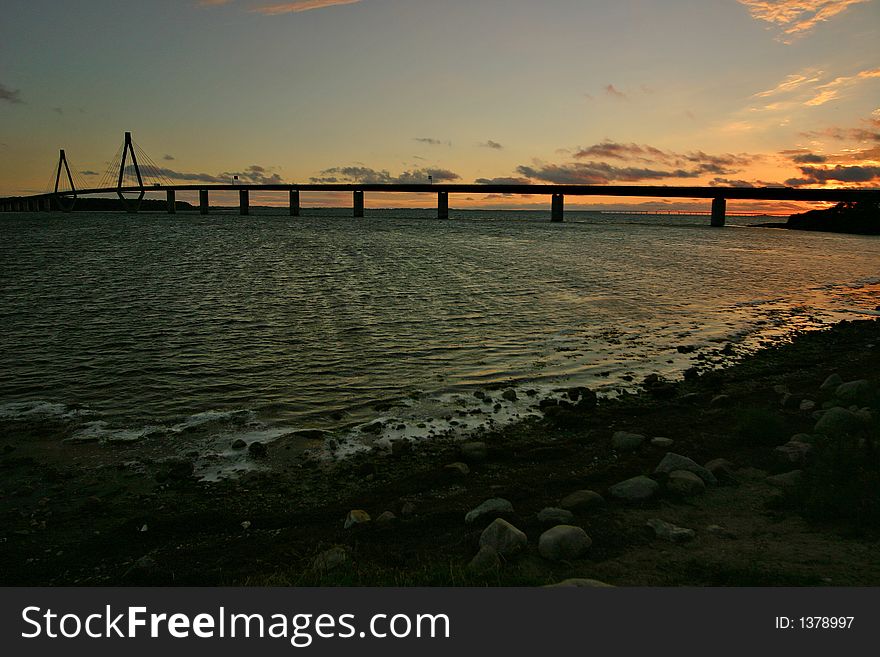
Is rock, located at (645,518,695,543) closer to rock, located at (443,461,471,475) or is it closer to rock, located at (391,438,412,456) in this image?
rock, located at (443,461,471,475)

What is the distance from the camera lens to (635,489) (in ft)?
25.1

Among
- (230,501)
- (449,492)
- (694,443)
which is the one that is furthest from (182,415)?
(694,443)

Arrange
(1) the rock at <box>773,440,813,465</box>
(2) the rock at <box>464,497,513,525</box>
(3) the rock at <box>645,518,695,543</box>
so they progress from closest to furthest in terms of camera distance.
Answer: (3) the rock at <box>645,518,695,543</box>, (2) the rock at <box>464,497,513,525</box>, (1) the rock at <box>773,440,813,465</box>

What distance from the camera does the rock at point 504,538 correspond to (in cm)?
620

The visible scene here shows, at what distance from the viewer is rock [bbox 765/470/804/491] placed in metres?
7.51

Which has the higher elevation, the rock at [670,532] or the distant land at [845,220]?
the distant land at [845,220]

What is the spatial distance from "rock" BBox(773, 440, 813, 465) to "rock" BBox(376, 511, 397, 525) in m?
5.77

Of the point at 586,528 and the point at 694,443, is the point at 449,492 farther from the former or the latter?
the point at 694,443

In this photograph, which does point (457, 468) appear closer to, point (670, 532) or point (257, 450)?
point (670, 532)

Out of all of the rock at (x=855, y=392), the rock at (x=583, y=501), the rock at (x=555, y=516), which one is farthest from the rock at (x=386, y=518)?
the rock at (x=855, y=392)

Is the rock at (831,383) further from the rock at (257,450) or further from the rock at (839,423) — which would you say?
the rock at (257,450)

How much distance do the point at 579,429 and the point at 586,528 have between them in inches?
186

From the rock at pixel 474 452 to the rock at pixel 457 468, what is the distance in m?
0.41

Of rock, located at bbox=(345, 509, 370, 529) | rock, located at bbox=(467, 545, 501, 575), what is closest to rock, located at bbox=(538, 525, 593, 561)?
rock, located at bbox=(467, 545, 501, 575)
